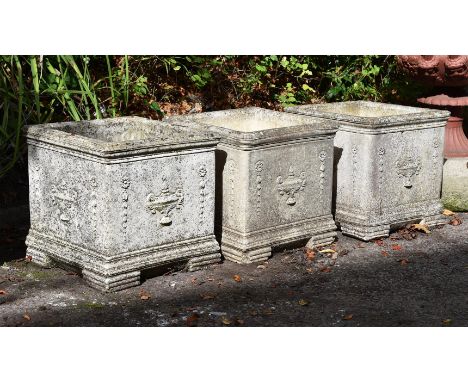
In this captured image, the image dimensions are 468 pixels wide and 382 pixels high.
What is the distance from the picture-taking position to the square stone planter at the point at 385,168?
7.21 m

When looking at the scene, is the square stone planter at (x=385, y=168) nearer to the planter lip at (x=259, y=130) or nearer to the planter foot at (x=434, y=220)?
the planter foot at (x=434, y=220)

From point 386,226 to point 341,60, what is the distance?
2.50 metres

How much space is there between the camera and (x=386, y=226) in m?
7.36

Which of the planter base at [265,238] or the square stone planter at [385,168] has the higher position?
the square stone planter at [385,168]

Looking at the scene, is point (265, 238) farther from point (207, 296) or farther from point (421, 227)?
point (421, 227)

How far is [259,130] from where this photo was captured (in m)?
6.87

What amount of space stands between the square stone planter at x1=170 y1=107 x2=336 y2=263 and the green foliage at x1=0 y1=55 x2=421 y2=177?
1300mm

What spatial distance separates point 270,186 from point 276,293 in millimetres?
859

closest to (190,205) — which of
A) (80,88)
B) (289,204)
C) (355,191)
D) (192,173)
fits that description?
(192,173)

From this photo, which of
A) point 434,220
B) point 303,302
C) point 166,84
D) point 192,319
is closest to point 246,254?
point 303,302

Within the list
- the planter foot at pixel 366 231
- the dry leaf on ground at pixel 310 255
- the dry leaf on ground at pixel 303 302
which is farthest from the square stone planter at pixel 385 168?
the dry leaf on ground at pixel 303 302

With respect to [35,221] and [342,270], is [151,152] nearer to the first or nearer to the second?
[35,221]

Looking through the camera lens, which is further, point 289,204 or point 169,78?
point 169,78

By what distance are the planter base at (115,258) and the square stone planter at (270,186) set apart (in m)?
0.26
